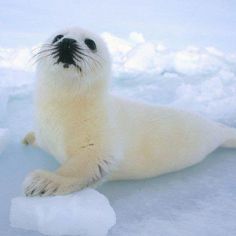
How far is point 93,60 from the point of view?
276 cm

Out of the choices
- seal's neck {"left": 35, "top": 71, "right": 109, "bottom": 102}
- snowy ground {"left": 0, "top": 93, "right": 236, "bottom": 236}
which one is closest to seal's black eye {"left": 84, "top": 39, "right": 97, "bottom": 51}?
seal's neck {"left": 35, "top": 71, "right": 109, "bottom": 102}

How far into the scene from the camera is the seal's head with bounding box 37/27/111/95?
2.59 metres

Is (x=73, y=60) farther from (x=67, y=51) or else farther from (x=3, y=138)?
(x=3, y=138)

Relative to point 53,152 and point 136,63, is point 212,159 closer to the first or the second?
point 53,152

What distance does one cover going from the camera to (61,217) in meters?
2.08

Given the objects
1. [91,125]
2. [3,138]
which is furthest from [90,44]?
[3,138]

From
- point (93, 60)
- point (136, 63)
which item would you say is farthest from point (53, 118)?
point (136, 63)

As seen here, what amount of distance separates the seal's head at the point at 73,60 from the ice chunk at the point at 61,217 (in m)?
0.88

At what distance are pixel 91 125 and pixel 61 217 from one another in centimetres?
83

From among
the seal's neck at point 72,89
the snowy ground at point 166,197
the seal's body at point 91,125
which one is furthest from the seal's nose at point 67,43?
the snowy ground at point 166,197

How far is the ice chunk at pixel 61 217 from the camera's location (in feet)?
6.82

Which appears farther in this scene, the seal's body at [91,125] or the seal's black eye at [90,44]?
the seal's black eye at [90,44]

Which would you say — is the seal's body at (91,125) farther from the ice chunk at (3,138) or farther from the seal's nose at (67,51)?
the ice chunk at (3,138)

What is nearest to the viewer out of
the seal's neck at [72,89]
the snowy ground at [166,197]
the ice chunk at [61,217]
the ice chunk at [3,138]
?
the ice chunk at [61,217]
